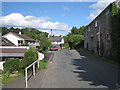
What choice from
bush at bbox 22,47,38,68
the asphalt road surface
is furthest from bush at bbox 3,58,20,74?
the asphalt road surface

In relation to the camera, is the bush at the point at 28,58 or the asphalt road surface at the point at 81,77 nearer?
the asphalt road surface at the point at 81,77

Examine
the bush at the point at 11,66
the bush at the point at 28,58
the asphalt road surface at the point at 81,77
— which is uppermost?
the bush at the point at 28,58

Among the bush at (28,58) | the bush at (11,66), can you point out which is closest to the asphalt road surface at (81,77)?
the bush at (28,58)

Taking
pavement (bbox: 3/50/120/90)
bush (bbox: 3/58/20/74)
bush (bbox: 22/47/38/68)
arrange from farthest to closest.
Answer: bush (bbox: 3/58/20/74), bush (bbox: 22/47/38/68), pavement (bbox: 3/50/120/90)

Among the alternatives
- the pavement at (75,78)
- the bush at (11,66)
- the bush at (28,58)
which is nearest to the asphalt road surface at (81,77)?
the pavement at (75,78)

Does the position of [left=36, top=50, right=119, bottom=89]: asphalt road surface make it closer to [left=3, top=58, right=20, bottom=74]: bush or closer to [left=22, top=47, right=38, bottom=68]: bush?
[left=22, top=47, right=38, bottom=68]: bush

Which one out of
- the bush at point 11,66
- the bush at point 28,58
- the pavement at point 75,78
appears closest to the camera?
the pavement at point 75,78

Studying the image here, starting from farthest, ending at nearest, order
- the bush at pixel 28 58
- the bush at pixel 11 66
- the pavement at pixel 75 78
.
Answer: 1. the bush at pixel 11 66
2. the bush at pixel 28 58
3. the pavement at pixel 75 78

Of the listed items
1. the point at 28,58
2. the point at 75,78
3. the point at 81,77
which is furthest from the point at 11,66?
the point at 81,77

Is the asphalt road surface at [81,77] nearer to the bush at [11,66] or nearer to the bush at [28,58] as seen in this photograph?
the bush at [28,58]

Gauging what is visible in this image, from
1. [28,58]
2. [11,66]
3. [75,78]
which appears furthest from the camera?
[11,66]

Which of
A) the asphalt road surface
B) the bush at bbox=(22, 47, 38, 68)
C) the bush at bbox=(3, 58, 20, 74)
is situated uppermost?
the bush at bbox=(22, 47, 38, 68)

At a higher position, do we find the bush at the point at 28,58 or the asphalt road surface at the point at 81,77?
the bush at the point at 28,58

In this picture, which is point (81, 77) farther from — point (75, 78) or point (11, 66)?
point (11, 66)
